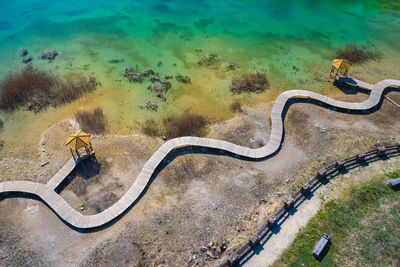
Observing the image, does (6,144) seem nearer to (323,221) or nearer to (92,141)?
Result: (92,141)

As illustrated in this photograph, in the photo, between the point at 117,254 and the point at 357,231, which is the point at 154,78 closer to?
the point at 117,254

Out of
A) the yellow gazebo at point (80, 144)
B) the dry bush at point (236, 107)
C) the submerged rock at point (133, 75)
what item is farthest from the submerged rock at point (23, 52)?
the dry bush at point (236, 107)

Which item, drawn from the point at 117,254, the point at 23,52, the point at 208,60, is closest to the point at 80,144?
the point at 117,254

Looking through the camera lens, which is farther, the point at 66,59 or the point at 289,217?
the point at 66,59

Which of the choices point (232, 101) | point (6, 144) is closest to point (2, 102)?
point (6, 144)

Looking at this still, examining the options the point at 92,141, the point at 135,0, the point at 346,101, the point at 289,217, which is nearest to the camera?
the point at 289,217
